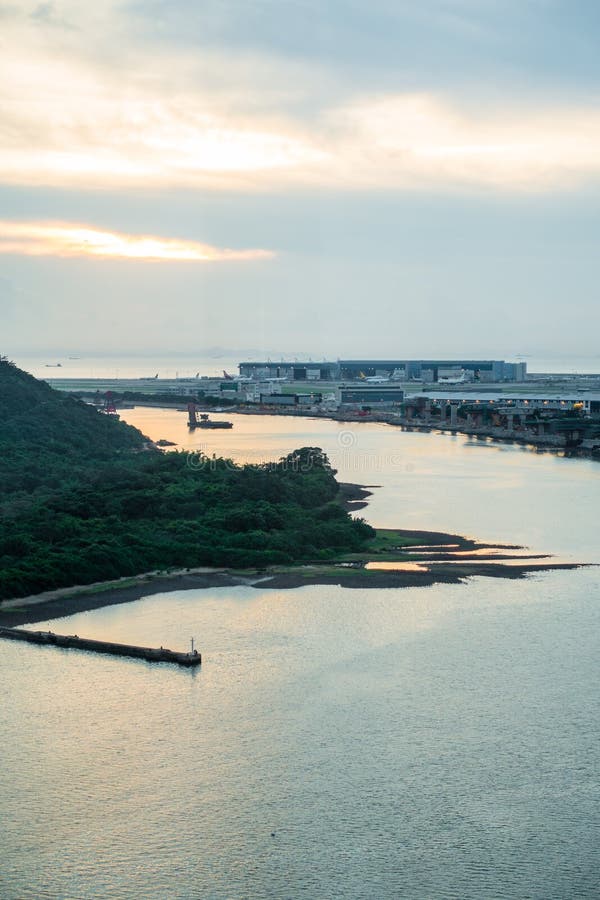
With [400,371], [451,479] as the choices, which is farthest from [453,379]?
[451,479]

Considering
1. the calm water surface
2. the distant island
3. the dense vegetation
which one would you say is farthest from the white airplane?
the calm water surface

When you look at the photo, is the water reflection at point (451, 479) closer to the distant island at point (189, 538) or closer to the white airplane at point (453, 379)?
the distant island at point (189, 538)

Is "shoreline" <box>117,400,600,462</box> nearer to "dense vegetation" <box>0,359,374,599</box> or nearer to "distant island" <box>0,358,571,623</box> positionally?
"dense vegetation" <box>0,359,374,599</box>

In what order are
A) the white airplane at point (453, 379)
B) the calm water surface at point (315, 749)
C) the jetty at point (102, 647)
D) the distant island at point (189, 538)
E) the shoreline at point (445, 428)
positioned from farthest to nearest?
the white airplane at point (453, 379)
the shoreline at point (445, 428)
the distant island at point (189, 538)
the jetty at point (102, 647)
the calm water surface at point (315, 749)

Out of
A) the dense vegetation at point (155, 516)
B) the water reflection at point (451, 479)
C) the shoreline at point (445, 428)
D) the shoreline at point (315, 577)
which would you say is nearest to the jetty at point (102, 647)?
the shoreline at point (315, 577)

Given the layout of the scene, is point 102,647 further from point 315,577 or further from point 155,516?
point 155,516

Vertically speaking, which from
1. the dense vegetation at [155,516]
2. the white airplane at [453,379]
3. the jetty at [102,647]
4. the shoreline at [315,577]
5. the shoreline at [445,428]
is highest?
the white airplane at [453,379]
